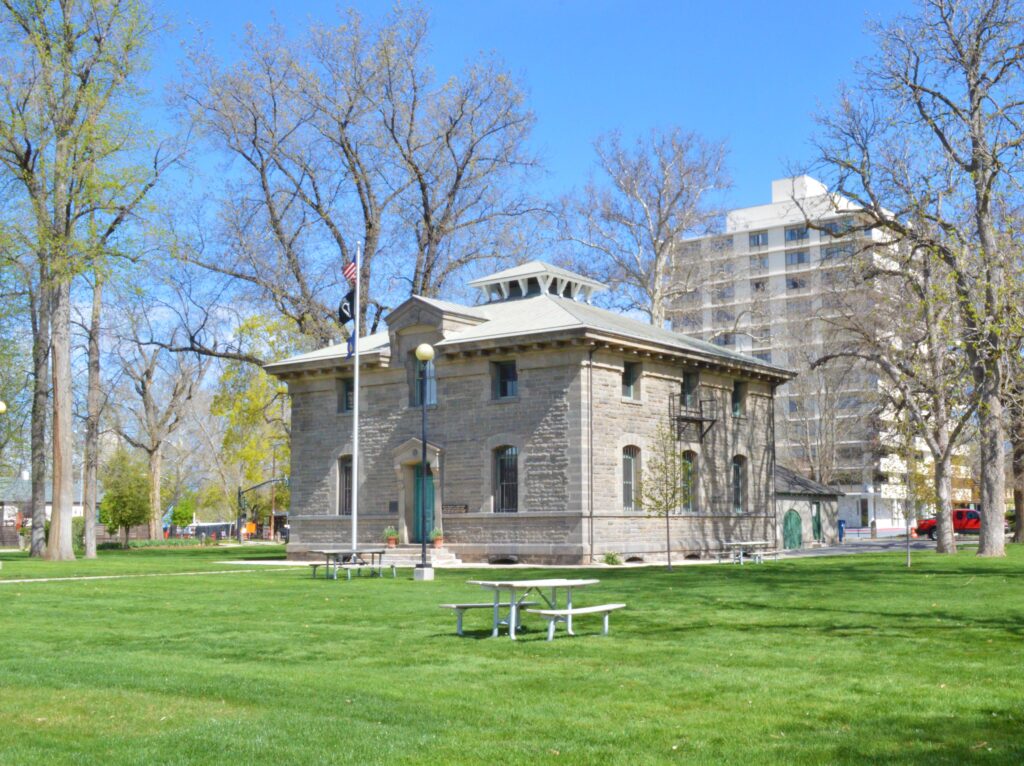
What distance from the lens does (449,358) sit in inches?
1367

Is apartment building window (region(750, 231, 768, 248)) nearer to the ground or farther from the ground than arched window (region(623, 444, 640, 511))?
farther from the ground

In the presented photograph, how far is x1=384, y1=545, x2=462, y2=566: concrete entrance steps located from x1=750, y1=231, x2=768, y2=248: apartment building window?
7905 cm

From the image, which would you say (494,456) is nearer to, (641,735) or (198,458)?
(641,735)

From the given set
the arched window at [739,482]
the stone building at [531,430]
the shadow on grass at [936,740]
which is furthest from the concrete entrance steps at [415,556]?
the shadow on grass at [936,740]

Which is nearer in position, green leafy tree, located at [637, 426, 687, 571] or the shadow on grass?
the shadow on grass

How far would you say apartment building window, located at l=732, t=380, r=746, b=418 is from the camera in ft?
129

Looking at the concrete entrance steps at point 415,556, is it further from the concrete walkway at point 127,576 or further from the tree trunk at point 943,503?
the tree trunk at point 943,503

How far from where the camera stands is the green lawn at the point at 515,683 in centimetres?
775

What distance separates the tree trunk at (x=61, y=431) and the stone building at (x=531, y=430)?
22.2 feet

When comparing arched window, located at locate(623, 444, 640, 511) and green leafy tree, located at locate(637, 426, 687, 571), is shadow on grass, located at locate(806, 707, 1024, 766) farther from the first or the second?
arched window, located at locate(623, 444, 640, 511)

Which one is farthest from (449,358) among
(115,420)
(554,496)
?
(115,420)

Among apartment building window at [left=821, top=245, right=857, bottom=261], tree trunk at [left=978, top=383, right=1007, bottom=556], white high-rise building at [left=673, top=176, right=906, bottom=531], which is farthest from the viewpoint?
white high-rise building at [left=673, top=176, right=906, bottom=531]

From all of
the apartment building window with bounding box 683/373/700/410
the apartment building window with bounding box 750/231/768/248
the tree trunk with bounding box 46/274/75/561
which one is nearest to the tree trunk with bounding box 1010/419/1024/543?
the apartment building window with bounding box 683/373/700/410

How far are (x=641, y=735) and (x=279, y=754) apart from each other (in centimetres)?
252
